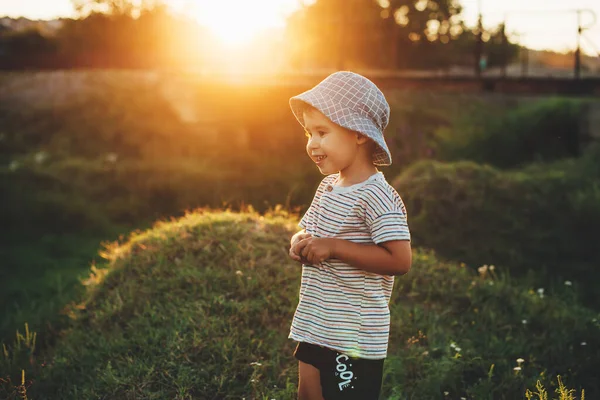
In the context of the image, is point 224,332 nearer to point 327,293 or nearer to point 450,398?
point 450,398

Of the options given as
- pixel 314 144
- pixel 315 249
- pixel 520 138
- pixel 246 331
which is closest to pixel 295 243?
pixel 315 249

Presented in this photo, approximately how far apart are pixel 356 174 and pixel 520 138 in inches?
383

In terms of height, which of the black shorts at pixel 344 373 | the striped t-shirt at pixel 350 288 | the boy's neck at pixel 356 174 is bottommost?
the black shorts at pixel 344 373

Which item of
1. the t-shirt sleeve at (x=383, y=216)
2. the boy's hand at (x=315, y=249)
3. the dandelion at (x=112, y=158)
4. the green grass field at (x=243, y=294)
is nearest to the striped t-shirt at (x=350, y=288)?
the t-shirt sleeve at (x=383, y=216)

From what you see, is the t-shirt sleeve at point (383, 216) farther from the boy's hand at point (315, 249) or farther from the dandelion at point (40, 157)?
the dandelion at point (40, 157)

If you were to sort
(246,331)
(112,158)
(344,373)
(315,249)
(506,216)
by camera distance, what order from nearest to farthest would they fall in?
1. (315,249)
2. (344,373)
3. (246,331)
4. (506,216)
5. (112,158)

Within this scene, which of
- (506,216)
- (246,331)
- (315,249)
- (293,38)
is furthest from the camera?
(293,38)

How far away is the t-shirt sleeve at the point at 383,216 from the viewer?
2316mm

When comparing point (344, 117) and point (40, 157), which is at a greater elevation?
point (344, 117)

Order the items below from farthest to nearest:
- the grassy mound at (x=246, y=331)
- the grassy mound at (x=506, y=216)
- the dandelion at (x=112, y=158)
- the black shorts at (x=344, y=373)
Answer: the dandelion at (x=112, y=158) < the grassy mound at (x=506, y=216) < the grassy mound at (x=246, y=331) < the black shorts at (x=344, y=373)

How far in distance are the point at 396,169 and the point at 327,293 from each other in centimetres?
856

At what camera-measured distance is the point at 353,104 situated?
240 centimetres

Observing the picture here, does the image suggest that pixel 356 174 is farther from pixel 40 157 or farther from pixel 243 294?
pixel 40 157

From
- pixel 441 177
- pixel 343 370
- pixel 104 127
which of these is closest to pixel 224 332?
pixel 343 370
